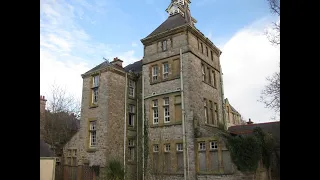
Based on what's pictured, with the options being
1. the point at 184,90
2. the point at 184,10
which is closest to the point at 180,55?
the point at 184,90

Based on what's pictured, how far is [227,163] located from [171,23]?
9105 mm

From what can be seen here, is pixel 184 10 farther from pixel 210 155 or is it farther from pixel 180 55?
pixel 210 155

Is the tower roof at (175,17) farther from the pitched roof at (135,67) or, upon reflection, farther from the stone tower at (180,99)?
the pitched roof at (135,67)

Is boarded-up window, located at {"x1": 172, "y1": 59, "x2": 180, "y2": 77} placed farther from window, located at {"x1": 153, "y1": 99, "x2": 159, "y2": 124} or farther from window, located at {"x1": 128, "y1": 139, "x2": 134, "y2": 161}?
window, located at {"x1": 128, "y1": 139, "x2": 134, "y2": 161}

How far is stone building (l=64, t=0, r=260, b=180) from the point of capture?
13.7m

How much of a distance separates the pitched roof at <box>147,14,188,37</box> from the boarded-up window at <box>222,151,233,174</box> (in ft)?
24.8

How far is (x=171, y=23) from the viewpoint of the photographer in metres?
16.9

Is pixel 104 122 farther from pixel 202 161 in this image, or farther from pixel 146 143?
pixel 202 161

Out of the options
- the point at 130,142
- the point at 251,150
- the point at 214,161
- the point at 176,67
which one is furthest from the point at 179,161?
the point at 176,67

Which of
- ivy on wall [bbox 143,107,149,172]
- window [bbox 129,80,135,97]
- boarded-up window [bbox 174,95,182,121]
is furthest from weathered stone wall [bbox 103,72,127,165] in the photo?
boarded-up window [bbox 174,95,182,121]

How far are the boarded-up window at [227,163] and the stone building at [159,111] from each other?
541 millimetres

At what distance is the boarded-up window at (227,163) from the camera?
39.4 feet
